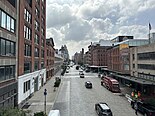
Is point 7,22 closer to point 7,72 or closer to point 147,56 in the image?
point 7,72

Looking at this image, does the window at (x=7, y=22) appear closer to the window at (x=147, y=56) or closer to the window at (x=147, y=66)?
the window at (x=147, y=56)

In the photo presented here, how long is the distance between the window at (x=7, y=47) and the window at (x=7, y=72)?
4.98 feet

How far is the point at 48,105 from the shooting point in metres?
27.2

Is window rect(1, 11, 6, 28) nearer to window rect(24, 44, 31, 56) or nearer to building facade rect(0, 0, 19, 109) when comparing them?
building facade rect(0, 0, 19, 109)

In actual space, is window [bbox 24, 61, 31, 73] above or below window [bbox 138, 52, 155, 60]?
below

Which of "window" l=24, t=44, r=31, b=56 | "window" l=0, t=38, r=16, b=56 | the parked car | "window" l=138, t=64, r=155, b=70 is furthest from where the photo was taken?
"window" l=138, t=64, r=155, b=70

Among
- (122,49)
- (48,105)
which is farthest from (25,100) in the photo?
(122,49)

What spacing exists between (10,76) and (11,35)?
490 centimetres

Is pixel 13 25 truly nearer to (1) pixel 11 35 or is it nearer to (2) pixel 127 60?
(1) pixel 11 35

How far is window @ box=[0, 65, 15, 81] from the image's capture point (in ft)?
65.5

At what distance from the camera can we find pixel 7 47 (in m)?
21.5

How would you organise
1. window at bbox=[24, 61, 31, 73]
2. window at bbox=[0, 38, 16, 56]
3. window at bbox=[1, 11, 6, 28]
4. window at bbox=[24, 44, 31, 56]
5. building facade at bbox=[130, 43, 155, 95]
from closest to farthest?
window at bbox=[1, 11, 6, 28]
window at bbox=[0, 38, 16, 56]
window at bbox=[24, 61, 31, 73]
window at bbox=[24, 44, 31, 56]
building facade at bbox=[130, 43, 155, 95]

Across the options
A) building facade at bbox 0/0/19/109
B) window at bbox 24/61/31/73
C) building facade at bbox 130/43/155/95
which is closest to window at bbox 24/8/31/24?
building facade at bbox 0/0/19/109

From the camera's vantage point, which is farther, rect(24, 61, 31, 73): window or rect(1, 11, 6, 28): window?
rect(24, 61, 31, 73): window
